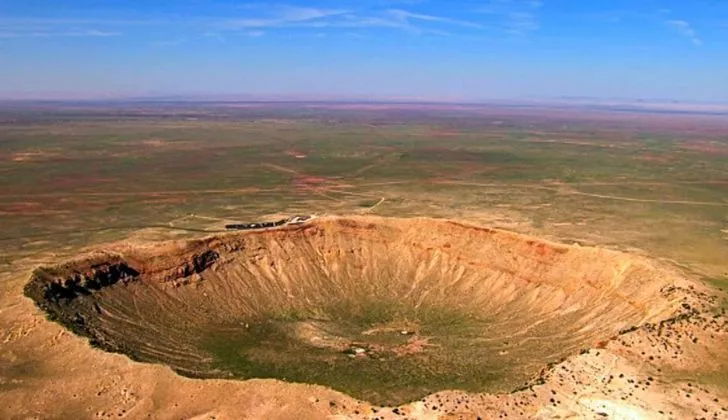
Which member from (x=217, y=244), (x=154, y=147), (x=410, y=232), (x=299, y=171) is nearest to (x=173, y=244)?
(x=217, y=244)

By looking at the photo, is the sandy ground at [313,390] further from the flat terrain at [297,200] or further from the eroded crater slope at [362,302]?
the eroded crater slope at [362,302]

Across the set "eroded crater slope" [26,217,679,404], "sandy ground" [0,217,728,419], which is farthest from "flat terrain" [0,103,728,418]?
"eroded crater slope" [26,217,679,404]

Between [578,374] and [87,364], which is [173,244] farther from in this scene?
[578,374]

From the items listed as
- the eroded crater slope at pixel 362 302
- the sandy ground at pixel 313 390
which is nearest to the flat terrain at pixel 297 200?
the sandy ground at pixel 313 390

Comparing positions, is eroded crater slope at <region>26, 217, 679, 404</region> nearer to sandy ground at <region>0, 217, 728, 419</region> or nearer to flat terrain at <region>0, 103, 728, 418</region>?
sandy ground at <region>0, 217, 728, 419</region>

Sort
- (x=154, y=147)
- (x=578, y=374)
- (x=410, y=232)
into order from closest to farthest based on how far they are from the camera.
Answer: (x=578, y=374) < (x=410, y=232) < (x=154, y=147)

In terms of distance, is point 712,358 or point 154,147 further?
point 154,147

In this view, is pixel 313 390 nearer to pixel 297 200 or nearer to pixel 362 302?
pixel 362 302

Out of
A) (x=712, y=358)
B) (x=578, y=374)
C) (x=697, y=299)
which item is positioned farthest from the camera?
(x=697, y=299)
